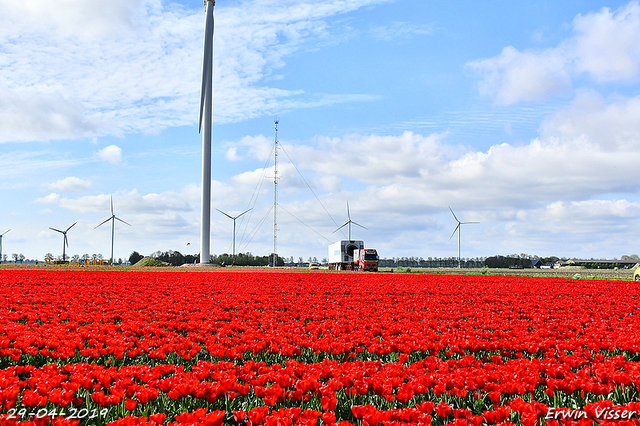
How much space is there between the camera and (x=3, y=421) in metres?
4.75

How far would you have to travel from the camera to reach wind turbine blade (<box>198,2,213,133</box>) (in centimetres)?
6562

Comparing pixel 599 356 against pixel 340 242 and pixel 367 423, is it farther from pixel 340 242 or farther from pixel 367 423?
pixel 340 242

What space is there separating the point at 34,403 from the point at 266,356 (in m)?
4.04

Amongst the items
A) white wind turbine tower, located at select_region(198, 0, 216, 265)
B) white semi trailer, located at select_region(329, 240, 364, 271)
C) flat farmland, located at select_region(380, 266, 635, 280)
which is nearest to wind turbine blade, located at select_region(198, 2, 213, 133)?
white wind turbine tower, located at select_region(198, 0, 216, 265)

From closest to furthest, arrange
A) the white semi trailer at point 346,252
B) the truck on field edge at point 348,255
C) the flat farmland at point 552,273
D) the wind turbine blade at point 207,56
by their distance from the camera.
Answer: the flat farmland at point 552,273
the wind turbine blade at point 207,56
the truck on field edge at point 348,255
the white semi trailer at point 346,252

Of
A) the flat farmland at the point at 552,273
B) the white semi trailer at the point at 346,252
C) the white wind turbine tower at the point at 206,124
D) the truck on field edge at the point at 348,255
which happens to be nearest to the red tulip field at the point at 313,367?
the flat farmland at the point at 552,273

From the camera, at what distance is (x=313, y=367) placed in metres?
6.95

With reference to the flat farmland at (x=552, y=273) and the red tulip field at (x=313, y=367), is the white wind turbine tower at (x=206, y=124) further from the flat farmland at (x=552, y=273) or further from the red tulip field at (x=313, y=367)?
the red tulip field at (x=313, y=367)

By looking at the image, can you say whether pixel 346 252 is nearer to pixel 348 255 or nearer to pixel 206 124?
pixel 348 255

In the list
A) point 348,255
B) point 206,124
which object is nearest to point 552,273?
point 348,255

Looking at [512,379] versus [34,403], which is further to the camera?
[512,379]

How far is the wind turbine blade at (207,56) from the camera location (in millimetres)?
65625

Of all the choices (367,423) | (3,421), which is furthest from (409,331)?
(3,421)

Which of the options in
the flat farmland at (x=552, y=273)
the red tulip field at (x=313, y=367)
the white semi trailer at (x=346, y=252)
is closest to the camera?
the red tulip field at (x=313, y=367)
